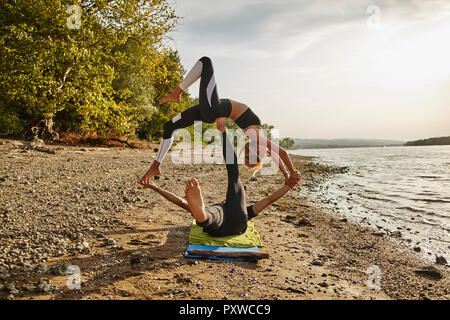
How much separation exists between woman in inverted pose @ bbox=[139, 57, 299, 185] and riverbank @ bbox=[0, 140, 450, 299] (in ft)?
4.82

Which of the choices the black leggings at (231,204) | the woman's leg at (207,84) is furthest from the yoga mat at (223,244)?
the woman's leg at (207,84)

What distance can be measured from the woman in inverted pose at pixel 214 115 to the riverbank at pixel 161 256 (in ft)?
4.82

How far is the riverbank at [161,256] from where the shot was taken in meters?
3.75

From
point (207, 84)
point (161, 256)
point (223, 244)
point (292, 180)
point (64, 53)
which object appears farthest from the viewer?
point (64, 53)

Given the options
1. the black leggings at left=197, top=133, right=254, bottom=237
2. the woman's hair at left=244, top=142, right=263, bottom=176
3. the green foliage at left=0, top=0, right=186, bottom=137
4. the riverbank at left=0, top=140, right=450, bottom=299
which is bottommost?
the riverbank at left=0, top=140, right=450, bottom=299

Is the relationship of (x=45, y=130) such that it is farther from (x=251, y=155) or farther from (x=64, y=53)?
(x=251, y=155)

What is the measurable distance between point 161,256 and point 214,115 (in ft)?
8.63

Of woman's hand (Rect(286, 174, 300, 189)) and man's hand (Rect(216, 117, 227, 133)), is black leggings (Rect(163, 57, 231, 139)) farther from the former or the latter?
woman's hand (Rect(286, 174, 300, 189))

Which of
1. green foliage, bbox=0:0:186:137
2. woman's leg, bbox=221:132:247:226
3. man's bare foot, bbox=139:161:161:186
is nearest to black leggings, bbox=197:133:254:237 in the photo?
woman's leg, bbox=221:132:247:226

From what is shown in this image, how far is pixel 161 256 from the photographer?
476cm

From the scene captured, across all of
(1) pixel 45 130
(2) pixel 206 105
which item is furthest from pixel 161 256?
(1) pixel 45 130

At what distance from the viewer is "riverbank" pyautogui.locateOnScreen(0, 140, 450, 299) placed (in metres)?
3.75

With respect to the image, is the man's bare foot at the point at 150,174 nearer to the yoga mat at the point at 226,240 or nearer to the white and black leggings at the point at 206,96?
the white and black leggings at the point at 206,96
